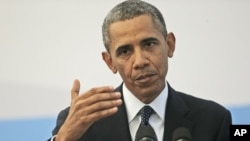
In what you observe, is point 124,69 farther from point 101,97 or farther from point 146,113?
point 101,97

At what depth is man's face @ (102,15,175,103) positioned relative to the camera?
1547 millimetres

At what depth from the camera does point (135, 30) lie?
1571mm

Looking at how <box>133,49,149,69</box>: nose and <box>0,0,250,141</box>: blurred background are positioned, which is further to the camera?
<box>0,0,250,141</box>: blurred background

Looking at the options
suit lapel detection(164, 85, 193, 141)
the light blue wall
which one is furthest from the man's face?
the light blue wall

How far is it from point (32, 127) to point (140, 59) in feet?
2.36

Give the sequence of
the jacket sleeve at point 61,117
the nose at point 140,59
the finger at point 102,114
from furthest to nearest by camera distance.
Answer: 1. the jacket sleeve at point 61,117
2. the nose at point 140,59
3. the finger at point 102,114

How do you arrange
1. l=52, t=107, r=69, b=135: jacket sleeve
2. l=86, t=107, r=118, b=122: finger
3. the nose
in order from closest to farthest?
l=86, t=107, r=118, b=122: finger, the nose, l=52, t=107, r=69, b=135: jacket sleeve

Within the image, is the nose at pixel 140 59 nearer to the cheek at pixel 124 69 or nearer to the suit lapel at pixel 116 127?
the cheek at pixel 124 69

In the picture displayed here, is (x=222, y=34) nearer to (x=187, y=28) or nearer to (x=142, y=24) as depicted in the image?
(x=187, y=28)

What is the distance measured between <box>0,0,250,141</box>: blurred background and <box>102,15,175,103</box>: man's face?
303mm

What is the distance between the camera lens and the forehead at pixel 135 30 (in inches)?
61.8

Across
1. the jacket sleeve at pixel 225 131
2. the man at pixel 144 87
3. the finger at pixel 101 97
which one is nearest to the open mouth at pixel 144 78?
the man at pixel 144 87

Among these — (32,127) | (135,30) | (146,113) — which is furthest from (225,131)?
(32,127)

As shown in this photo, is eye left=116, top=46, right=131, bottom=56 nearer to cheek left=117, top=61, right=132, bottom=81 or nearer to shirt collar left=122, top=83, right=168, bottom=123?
cheek left=117, top=61, right=132, bottom=81
